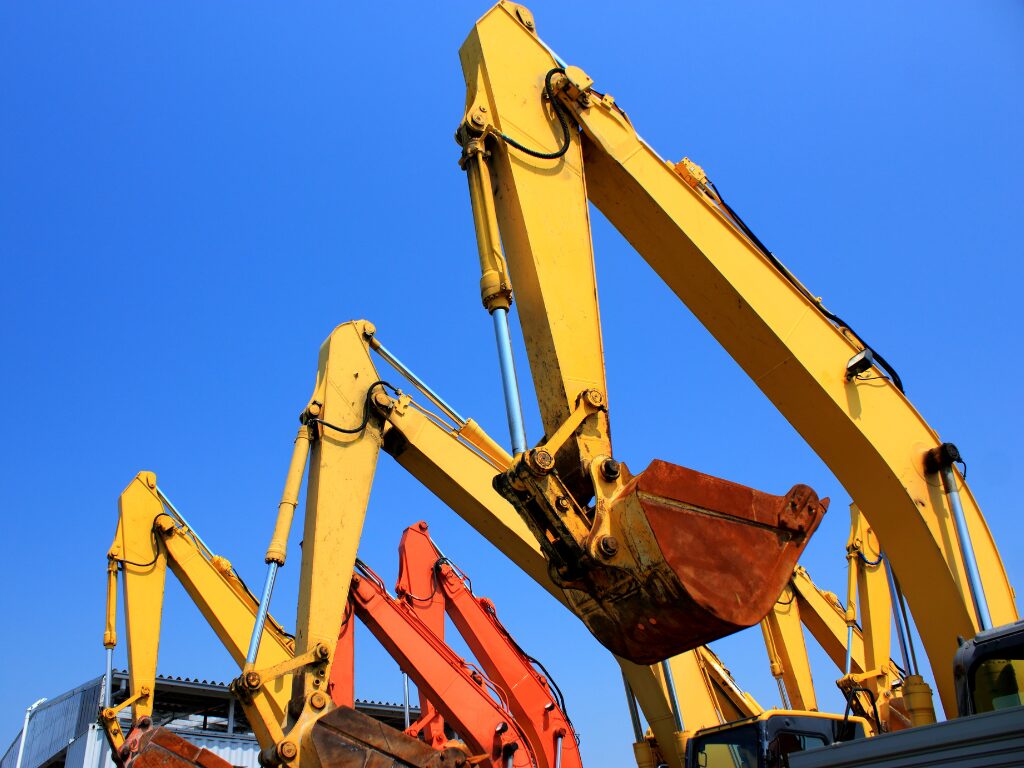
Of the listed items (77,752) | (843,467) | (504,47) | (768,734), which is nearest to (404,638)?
(768,734)

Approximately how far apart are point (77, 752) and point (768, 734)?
18.6m

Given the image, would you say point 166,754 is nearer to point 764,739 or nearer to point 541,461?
point 764,739

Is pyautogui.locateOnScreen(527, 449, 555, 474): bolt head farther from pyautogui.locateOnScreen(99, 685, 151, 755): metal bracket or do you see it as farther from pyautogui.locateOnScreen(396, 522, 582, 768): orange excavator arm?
pyautogui.locateOnScreen(99, 685, 151, 755): metal bracket

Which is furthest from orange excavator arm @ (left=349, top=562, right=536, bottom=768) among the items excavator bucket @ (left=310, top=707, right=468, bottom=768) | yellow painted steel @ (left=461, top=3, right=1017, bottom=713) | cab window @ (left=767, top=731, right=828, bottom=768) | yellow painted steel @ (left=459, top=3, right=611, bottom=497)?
yellow painted steel @ (left=459, top=3, right=611, bottom=497)

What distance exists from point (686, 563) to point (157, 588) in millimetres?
9266

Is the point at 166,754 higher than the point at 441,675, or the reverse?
the point at 441,675

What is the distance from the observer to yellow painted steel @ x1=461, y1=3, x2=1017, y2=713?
18.5ft

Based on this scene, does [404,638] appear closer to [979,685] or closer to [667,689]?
[667,689]

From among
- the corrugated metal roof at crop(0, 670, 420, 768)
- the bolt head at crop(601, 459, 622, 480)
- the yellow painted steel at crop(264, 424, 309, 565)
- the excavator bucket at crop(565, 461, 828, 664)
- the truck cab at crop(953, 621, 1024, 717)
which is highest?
the corrugated metal roof at crop(0, 670, 420, 768)

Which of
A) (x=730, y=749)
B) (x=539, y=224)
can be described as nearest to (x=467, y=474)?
(x=730, y=749)

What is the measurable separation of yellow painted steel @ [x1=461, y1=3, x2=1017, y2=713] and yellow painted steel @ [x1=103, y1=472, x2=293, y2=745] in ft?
22.6

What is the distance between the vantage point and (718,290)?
245 inches

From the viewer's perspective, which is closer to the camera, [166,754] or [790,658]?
[166,754]

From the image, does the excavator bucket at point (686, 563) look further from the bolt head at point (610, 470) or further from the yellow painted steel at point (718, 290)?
the yellow painted steel at point (718, 290)
